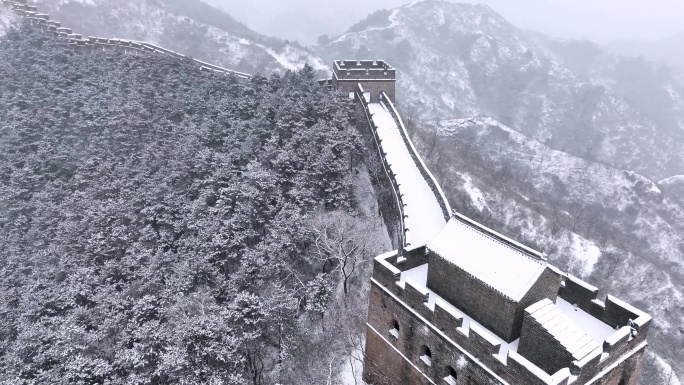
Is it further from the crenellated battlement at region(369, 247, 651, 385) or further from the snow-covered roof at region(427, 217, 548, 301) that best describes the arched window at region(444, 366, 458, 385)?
the snow-covered roof at region(427, 217, 548, 301)

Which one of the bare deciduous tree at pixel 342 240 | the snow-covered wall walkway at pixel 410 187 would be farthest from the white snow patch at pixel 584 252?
the bare deciduous tree at pixel 342 240

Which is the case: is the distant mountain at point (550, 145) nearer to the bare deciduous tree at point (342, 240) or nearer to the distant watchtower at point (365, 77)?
the distant watchtower at point (365, 77)

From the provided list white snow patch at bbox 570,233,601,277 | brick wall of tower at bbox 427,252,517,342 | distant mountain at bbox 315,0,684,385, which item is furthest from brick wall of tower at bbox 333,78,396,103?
white snow patch at bbox 570,233,601,277

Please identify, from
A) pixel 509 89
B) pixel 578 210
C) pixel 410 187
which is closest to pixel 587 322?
pixel 410 187

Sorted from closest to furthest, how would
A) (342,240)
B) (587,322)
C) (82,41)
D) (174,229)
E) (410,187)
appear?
1. (587,322)
2. (342,240)
3. (174,229)
4. (410,187)
5. (82,41)

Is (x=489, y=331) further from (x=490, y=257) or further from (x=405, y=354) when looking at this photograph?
(x=405, y=354)

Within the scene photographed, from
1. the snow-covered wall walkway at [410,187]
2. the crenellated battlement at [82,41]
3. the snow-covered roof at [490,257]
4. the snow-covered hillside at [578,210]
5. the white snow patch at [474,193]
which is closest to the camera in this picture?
the snow-covered roof at [490,257]

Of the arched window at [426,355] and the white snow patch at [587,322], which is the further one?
the arched window at [426,355]
